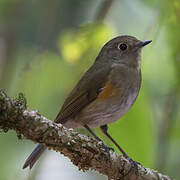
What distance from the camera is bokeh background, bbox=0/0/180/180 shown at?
3949 millimetres

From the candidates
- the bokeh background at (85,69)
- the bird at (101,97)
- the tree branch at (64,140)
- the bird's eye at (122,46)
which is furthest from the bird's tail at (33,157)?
the bird's eye at (122,46)

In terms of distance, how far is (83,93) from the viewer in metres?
4.71

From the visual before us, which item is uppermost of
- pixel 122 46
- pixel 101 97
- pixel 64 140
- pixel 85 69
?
pixel 122 46

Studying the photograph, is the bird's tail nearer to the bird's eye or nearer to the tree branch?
the tree branch

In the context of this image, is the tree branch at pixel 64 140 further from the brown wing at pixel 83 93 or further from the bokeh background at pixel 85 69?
the brown wing at pixel 83 93

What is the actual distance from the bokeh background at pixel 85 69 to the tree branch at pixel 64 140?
0.24 metres

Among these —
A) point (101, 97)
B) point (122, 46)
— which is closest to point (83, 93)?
point (101, 97)

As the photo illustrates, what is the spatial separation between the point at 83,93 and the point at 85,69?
46 centimetres

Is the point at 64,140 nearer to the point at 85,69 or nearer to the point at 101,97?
the point at 101,97


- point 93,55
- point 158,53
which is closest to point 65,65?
point 93,55

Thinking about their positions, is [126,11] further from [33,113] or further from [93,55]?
[33,113]

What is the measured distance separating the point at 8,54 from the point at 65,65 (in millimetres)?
828

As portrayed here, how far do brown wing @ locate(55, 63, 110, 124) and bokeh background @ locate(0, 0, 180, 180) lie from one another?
0.22 m

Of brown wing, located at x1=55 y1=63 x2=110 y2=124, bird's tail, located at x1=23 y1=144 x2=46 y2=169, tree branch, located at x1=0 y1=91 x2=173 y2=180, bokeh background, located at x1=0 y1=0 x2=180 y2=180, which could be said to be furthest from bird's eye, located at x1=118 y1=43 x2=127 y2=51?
tree branch, located at x1=0 y1=91 x2=173 y2=180
